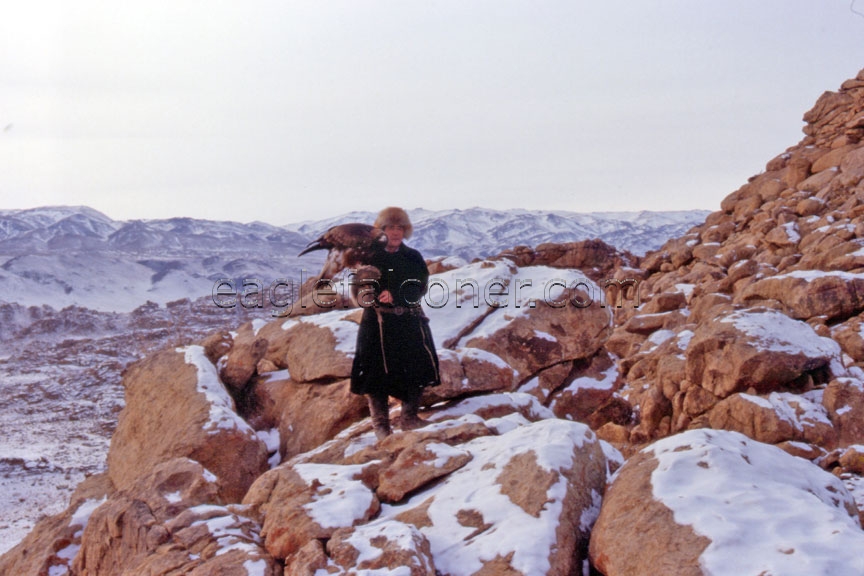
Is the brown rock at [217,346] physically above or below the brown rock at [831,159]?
below

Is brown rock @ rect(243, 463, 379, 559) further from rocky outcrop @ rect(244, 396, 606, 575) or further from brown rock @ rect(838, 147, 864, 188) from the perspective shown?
brown rock @ rect(838, 147, 864, 188)

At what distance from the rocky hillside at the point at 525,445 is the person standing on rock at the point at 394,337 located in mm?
451

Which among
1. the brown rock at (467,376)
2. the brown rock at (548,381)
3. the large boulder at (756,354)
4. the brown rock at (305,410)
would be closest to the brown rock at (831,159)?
the brown rock at (548,381)

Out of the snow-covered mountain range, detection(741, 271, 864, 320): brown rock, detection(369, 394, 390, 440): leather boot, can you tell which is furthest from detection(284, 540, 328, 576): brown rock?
the snow-covered mountain range

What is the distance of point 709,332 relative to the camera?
17.0ft

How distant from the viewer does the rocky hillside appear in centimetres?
254

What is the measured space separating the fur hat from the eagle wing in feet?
0.20

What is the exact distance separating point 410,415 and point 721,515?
9.19ft

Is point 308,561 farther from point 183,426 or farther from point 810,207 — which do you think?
Answer: point 810,207

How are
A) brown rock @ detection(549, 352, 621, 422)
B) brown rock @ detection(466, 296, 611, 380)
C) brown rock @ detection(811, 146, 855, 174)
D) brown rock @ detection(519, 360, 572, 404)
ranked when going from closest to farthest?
1. brown rock @ detection(549, 352, 621, 422)
2. brown rock @ detection(519, 360, 572, 404)
3. brown rock @ detection(466, 296, 611, 380)
4. brown rock @ detection(811, 146, 855, 174)

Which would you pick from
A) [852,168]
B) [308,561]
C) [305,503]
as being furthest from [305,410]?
[852,168]

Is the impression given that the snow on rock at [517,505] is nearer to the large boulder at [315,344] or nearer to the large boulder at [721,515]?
the large boulder at [721,515]

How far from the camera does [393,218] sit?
14.7 ft

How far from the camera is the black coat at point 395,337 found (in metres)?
4.60
